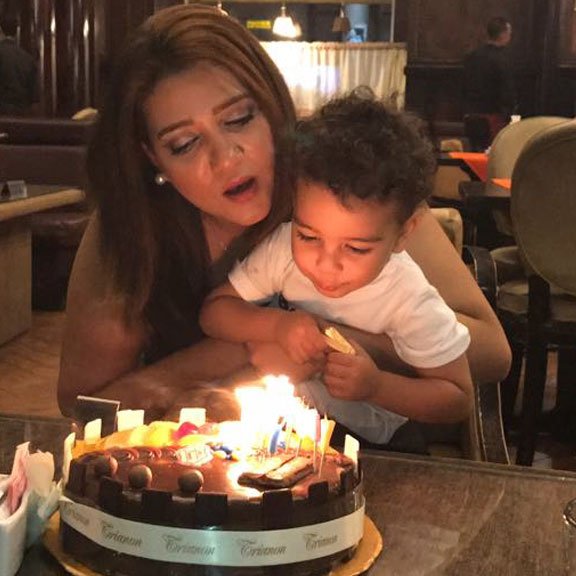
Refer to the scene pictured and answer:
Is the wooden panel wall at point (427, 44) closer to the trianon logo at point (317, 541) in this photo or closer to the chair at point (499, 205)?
the chair at point (499, 205)

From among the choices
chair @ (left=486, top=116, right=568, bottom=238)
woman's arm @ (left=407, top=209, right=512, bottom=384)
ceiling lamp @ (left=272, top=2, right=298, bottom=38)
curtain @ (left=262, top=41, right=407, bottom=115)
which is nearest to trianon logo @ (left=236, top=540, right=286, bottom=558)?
woman's arm @ (left=407, top=209, right=512, bottom=384)

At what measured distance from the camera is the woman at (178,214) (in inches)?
58.9

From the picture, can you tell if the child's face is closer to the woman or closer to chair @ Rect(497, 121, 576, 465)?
the woman

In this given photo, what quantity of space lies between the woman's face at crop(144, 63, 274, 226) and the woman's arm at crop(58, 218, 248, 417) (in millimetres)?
234

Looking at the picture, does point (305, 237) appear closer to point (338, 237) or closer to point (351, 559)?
point (338, 237)

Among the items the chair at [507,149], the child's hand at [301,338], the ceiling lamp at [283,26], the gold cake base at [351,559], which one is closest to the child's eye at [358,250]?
the child's hand at [301,338]

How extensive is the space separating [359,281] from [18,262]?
3.87 metres

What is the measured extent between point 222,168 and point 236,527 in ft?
2.51

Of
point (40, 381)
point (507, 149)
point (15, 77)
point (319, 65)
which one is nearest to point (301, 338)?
point (40, 381)

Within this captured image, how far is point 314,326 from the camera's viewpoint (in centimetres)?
139

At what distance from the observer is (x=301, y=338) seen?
1382 millimetres

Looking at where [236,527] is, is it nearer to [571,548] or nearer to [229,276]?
[571,548]

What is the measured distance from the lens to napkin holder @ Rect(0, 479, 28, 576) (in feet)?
2.69

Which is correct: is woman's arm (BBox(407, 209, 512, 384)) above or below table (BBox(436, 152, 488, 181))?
above
